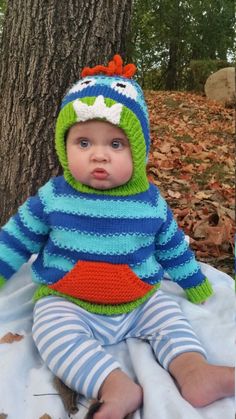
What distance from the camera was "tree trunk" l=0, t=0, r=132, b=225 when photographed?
2172 millimetres

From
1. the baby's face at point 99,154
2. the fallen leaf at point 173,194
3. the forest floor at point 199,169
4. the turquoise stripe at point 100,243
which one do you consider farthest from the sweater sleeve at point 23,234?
the fallen leaf at point 173,194

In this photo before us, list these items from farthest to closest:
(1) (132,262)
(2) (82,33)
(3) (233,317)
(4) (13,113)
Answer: (4) (13,113) → (2) (82,33) → (3) (233,317) → (1) (132,262)

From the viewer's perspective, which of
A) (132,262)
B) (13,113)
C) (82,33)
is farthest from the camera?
(13,113)

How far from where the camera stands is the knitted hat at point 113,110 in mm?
1624

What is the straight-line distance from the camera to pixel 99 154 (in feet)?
5.34

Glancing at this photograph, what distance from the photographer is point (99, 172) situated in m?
1.65

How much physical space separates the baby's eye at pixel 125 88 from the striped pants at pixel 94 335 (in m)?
0.73

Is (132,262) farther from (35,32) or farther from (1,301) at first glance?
(35,32)

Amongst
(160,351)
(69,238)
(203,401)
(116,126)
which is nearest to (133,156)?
(116,126)

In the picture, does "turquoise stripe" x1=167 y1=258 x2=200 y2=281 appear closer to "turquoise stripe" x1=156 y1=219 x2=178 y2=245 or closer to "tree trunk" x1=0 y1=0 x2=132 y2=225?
"turquoise stripe" x1=156 y1=219 x2=178 y2=245

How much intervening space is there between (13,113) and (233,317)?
1325mm

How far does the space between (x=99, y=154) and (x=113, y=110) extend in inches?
5.8

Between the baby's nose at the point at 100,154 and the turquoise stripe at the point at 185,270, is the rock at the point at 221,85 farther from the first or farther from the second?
the baby's nose at the point at 100,154

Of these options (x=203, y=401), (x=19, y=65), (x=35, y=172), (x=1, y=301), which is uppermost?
(x=19, y=65)
